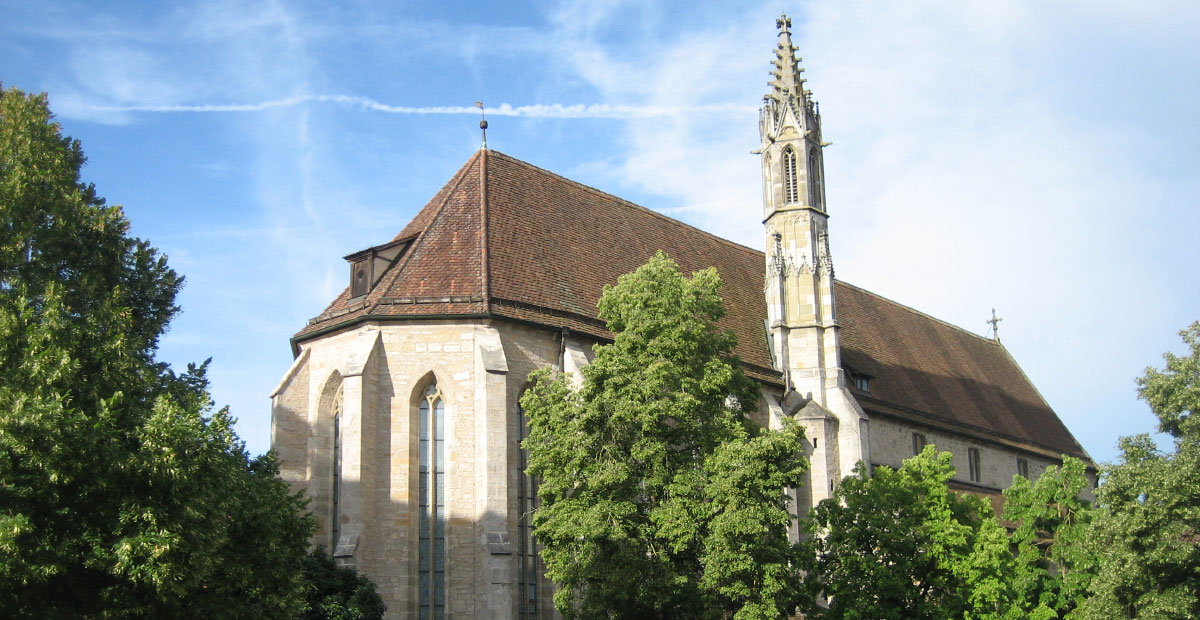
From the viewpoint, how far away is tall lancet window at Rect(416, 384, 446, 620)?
101 feet

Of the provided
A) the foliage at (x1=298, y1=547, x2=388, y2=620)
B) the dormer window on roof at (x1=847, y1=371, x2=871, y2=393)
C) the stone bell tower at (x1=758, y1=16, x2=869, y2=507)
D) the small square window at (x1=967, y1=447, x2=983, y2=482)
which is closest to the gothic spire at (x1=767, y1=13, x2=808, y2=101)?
the stone bell tower at (x1=758, y1=16, x2=869, y2=507)

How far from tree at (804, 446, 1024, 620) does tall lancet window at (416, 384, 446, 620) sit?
27.7ft

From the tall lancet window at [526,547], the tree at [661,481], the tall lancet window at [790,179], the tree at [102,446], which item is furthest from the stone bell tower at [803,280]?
the tree at [102,446]

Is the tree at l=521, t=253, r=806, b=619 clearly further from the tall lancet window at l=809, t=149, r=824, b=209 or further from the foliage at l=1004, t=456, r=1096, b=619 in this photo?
the tall lancet window at l=809, t=149, r=824, b=209

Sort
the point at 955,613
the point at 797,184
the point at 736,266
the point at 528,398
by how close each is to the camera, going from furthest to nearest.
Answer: the point at 736,266 → the point at 797,184 → the point at 955,613 → the point at 528,398

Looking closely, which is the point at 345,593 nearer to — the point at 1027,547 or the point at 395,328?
the point at 395,328

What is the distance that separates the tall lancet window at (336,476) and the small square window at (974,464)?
25.3 m

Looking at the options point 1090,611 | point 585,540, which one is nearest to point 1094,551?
point 1090,611

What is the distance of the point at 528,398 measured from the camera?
92.8 feet

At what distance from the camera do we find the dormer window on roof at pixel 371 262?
114 ft

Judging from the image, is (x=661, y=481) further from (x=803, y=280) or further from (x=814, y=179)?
(x=814, y=179)

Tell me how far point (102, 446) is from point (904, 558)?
1784cm

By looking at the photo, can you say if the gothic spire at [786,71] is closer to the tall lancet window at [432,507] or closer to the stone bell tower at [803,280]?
the stone bell tower at [803,280]

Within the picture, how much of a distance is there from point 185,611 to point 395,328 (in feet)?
40.2
